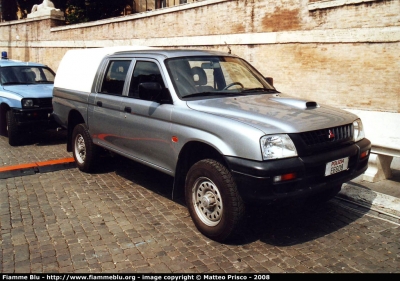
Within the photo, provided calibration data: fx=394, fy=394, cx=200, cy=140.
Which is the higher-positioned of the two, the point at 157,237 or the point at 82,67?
the point at 82,67

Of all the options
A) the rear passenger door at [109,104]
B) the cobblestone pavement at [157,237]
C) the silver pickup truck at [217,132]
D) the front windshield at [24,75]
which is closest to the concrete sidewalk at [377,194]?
the cobblestone pavement at [157,237]

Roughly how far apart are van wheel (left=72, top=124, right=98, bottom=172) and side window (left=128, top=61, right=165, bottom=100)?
1.47 meters

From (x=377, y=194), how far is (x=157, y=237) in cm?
312

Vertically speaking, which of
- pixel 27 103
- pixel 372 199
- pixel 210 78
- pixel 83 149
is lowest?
pixel 372 199

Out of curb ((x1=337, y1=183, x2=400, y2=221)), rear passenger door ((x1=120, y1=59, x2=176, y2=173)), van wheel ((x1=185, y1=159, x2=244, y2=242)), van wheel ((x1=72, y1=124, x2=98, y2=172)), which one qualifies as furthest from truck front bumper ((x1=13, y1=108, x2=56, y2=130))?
curb ((x1=337, y1=183, x2=400, y2=221))

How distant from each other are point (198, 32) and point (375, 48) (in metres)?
6.16

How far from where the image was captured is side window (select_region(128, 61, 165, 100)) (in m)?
5.01

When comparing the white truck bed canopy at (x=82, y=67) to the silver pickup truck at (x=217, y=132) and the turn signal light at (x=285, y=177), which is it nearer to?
the silver pickup truck at (x=217, y=132)

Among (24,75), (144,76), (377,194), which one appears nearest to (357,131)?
(377,194)

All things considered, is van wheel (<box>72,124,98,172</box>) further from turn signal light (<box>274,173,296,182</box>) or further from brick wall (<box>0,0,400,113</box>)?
brick wall (<box>0,0,400,113</box>)

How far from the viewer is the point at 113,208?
202 inches

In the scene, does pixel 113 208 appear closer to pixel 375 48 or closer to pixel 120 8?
pixel 375 48

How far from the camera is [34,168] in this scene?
6816 mm

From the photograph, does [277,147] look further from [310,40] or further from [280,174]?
[310,40]
